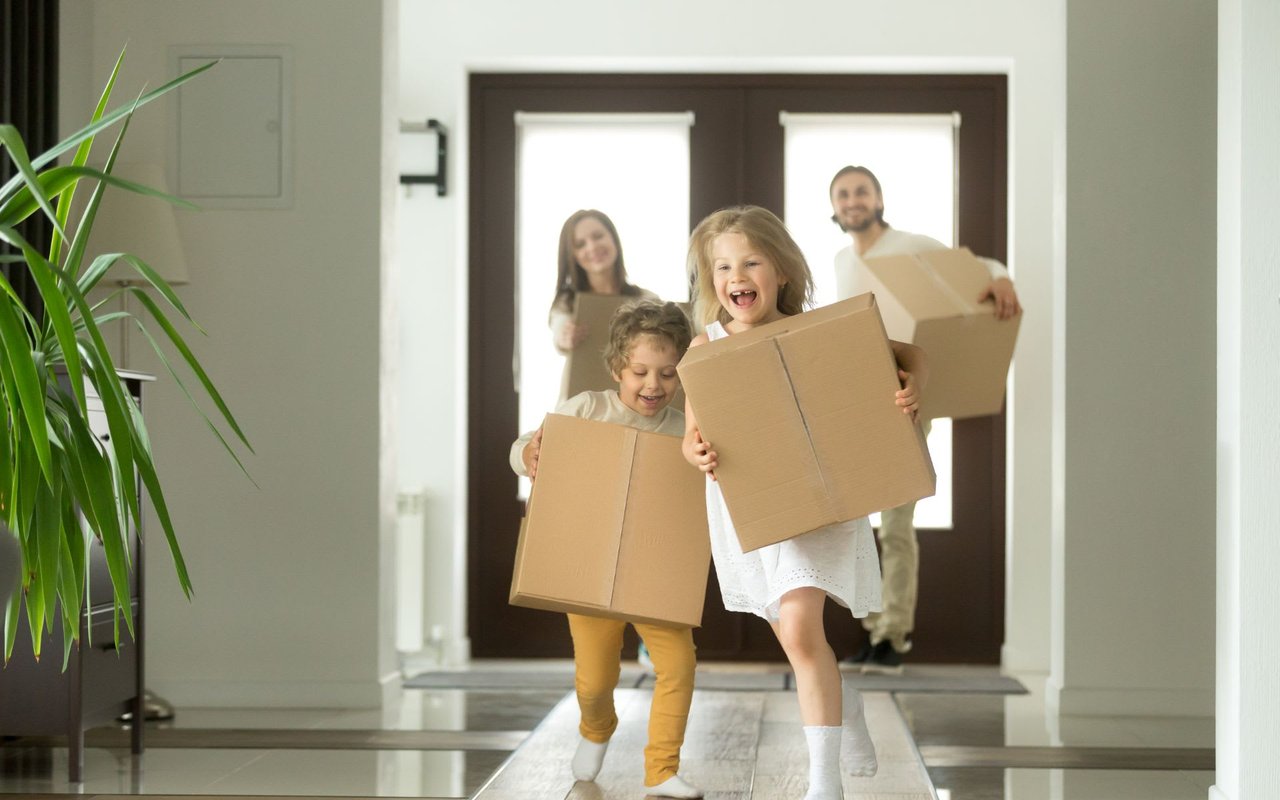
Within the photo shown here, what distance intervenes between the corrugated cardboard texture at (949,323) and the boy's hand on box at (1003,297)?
0.6 inches

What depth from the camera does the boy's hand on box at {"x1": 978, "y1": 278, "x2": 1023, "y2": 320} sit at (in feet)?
10.8

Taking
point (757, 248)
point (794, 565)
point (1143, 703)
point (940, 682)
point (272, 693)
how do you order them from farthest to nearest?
point (940, 682)
point (272, 693)
point (1143, 703)
point (757, 248)
point (794, 565)

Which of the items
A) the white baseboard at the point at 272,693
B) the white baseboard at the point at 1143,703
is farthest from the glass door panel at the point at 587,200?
the white baseboard at the point at 1143,703

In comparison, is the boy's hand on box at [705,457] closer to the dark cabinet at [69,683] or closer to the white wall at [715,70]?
the dark cabinet at [69,683]

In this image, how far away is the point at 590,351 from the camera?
10.2 feet

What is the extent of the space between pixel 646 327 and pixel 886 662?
2.17 meters

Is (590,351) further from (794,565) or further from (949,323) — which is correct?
(794,565)

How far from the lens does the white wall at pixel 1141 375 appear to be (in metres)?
3.38

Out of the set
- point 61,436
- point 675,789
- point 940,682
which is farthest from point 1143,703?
point 61,436

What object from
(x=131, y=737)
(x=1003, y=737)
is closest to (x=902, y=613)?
(x=1003, y=737)

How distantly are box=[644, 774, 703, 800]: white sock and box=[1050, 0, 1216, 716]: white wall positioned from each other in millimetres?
1447

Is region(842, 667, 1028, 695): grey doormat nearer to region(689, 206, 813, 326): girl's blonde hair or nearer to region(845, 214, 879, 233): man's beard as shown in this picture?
region(845, 214, 879, 233): man's beard

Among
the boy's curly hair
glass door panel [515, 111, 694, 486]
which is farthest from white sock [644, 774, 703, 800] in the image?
glass door panel [515, 111, 694, 486]

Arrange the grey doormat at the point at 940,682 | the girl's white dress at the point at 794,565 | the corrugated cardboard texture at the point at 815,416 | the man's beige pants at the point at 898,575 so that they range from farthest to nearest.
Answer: the man's beige pants at the point at 898,575 < the grey doormat at the point at 940,682 < the girl's white dress at the point at 794,565 < the corrugated cardboard texture at the point at 815,416
